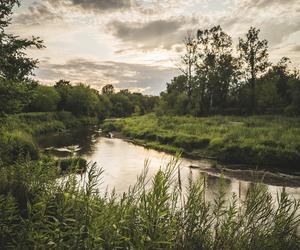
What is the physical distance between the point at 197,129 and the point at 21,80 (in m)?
27.6

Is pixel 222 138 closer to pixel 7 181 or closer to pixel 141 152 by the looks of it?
pixel 141 152

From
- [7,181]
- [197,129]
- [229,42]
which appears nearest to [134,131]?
[197,129]

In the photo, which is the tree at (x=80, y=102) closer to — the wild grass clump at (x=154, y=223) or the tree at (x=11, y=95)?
the tree at (x=11, y=95)

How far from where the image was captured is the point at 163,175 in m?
5.09

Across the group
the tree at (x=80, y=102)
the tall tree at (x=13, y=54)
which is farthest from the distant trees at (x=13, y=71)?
the tree at (x=80, y=102)

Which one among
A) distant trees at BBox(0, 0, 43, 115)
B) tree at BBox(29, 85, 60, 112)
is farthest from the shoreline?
tree at BBox(29, 85, 60, 112)

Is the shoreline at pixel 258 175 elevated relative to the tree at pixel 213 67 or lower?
lower

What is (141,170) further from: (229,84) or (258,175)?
(229,84)

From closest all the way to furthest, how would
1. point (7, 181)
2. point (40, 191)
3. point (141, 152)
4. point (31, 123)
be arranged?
point (40, 191)
point (7, 181)
point (141, 152)
point (31, 123)

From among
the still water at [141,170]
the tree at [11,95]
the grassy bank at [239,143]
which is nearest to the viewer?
the tree at [11,95]

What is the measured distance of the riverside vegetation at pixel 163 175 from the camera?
201 inches

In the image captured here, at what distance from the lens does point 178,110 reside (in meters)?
67.1

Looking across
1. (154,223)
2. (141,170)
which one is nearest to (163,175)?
(154,223)

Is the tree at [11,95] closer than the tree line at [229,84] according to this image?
Yes
